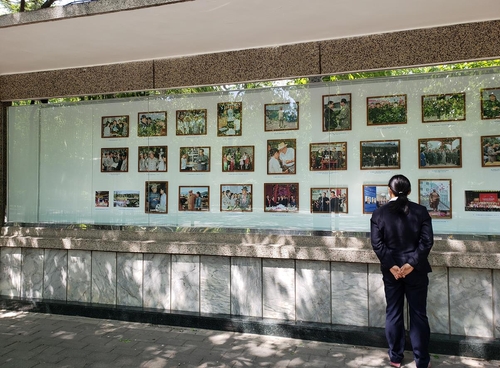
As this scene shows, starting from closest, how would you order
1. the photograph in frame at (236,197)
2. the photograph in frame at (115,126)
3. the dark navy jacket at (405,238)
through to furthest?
the dark navy jacket at (405,238) < the photograph in frame at (236,197) < the photograph in frame at (115,126)

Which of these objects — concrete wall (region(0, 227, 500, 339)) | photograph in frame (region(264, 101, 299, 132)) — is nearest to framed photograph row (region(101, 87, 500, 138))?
photograph in frame (region(264, 101, 299, 132))

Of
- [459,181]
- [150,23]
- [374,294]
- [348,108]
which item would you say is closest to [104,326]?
[374,294]

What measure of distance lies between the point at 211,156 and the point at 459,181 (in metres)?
2.90

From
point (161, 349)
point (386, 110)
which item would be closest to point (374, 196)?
point (386, 110)

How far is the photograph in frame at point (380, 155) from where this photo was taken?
4.59 meters

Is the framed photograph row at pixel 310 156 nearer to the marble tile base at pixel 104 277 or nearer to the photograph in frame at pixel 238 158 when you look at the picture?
the photograph in frame at pixel 238 158

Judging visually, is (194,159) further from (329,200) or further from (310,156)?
(329,200)

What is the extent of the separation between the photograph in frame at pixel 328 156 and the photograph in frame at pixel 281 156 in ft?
0.72

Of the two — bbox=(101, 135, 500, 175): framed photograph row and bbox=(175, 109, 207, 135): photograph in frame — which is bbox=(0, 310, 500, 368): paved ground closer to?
bbox=(101, 135, 500, 175): framed photograph row

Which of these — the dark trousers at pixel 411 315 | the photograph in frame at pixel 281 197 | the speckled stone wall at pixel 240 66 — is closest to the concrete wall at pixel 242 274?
the photograph in frame at pixel 281 197

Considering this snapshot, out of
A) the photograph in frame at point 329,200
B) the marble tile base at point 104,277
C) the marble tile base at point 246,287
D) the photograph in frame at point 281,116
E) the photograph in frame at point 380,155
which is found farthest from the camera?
the marble tile base at point 104,277

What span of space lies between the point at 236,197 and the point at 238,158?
1.61 ft

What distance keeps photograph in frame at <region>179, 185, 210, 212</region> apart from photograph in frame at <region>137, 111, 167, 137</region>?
2.71 ft

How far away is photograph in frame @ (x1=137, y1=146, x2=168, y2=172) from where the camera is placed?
5.45 metres
